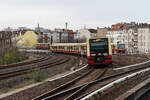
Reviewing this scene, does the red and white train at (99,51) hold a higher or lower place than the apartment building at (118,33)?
lower

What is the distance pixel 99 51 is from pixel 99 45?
0.57 meters

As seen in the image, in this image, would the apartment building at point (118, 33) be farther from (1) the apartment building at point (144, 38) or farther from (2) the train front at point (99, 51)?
(2) the train front at point (99, 51)

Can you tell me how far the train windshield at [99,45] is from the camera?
58.4ft

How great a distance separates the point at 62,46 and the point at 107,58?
26865 millimetres

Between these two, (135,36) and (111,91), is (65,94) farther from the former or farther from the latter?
(135,36)

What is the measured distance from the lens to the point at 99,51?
1778cm

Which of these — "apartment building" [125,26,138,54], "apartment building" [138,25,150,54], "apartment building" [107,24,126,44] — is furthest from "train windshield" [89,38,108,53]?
"apartment building" [107,24,126,44]

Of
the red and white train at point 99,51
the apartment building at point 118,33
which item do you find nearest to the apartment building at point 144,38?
the apartment building at point 118,33

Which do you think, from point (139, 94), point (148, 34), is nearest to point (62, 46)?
point (139, 94)

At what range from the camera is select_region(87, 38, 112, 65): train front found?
17.7 m

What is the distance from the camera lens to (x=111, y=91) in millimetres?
8062

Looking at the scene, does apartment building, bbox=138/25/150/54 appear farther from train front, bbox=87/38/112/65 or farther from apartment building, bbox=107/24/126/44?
train front, bbox=87/38/112/65

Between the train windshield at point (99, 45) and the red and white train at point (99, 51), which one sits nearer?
the red and white train at point (99, 51)

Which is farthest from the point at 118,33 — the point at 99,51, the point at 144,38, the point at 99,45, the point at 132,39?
the point at 99,51
